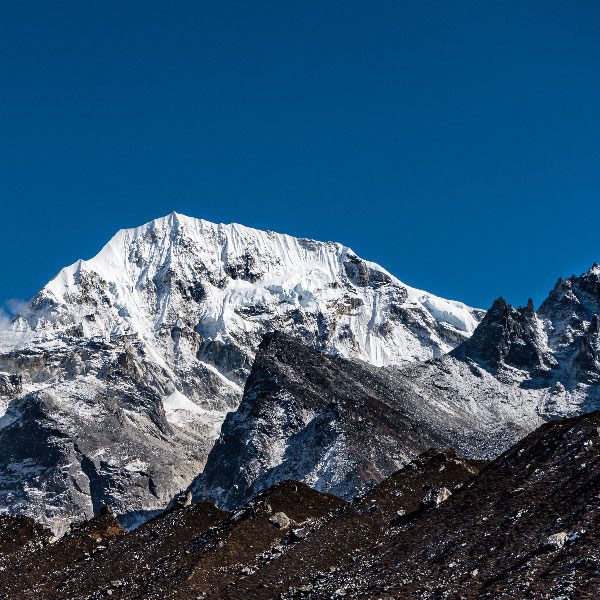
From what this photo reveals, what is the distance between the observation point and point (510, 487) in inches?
2093

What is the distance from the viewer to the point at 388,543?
5516 centimetres

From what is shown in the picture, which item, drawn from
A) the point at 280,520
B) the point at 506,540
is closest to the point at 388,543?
the point at 506,540

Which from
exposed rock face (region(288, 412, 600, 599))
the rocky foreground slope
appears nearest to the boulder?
the rocky foreground slope

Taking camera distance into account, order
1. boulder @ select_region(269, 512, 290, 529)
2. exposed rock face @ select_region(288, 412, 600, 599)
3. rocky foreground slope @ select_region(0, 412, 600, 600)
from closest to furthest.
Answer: exposed rock face @ select_region(288, 412, 600, 599) < rocky foreground slope @ select_region(0, 412, 600, 600) < boulder @ select_region(269, 512, 290, 529)

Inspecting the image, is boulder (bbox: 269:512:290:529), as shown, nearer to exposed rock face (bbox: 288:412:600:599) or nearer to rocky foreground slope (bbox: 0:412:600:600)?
rocky foreground slope (bbox: 0:412:600:600)

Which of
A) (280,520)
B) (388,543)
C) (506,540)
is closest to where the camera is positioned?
(506,540)

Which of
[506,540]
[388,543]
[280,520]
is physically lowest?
[506,540]

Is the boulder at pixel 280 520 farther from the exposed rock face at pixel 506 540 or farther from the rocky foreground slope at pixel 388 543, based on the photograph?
the exposed rock face at pixel 506 540

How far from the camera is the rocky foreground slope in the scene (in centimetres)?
4294

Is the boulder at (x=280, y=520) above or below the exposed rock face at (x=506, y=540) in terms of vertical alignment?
above

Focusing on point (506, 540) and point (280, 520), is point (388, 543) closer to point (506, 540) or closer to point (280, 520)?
point (506, 540)

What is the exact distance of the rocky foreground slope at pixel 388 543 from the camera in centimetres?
4294

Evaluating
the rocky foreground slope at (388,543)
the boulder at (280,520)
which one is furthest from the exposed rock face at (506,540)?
the boulder at (280,520)

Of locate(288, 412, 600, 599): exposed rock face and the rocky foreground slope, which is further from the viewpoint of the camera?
the rocky foreground slope
